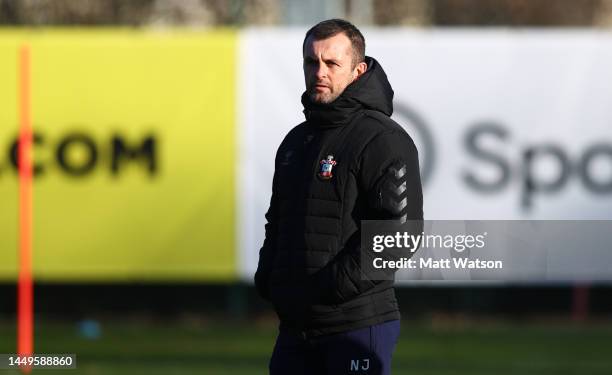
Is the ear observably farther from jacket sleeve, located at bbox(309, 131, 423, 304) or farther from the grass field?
the grass field

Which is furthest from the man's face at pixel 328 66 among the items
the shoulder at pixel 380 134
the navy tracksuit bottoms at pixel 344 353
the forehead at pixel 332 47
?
the navy tracksuit bottoms at pixel 344 353

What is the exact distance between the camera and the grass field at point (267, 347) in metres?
11.3

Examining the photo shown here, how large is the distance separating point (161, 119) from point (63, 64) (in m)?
1.11

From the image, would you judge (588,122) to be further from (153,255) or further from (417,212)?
(417,212)

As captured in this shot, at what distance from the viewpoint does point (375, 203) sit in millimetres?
4977

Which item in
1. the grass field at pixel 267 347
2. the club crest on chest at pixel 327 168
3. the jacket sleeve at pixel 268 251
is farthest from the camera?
the grass field at pixel 267 347

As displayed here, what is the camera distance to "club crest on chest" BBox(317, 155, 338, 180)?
16.6 ft

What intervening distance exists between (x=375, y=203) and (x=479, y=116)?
8917 mm

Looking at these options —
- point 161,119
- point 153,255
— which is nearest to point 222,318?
point 153,255

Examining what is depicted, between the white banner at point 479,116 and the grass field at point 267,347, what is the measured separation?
1.12 m

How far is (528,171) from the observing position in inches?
536

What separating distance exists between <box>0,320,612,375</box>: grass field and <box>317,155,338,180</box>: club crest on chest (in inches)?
241

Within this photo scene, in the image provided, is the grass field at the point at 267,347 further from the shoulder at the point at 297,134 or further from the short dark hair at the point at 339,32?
the short dark hair at the point at 339,32

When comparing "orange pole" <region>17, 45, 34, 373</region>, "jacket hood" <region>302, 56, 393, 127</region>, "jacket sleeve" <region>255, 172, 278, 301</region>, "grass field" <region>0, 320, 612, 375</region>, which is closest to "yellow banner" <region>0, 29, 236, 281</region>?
"orange pole" <region>17, 45, 34, 373</region>
